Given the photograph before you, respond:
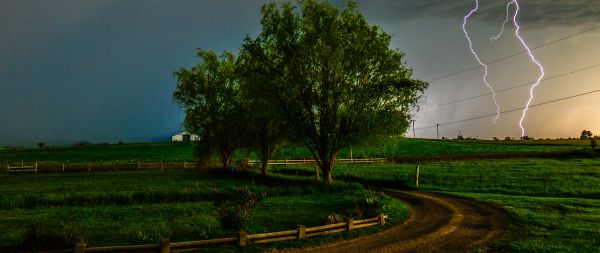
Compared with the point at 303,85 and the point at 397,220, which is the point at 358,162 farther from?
the point at 397,220

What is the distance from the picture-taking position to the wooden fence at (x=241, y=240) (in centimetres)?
1334

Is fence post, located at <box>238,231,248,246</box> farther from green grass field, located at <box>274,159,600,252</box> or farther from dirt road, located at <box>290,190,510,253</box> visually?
green grass field, located at <box>274,159,600,252</box>

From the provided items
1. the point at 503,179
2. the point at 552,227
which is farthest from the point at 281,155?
the point at 552,227

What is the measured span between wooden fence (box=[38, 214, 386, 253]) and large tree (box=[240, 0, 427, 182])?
1539 cm

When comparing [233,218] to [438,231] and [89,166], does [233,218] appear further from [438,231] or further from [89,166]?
[89,166]

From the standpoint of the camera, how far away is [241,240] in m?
15.3

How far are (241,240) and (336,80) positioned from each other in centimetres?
2111

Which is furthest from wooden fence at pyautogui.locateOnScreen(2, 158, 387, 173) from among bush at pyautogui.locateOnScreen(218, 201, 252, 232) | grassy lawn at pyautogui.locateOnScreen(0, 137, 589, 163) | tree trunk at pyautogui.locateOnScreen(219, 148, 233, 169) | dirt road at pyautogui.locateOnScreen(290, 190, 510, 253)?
bush at pyautogui.locateOnScreen(218, 201, 252, 232)

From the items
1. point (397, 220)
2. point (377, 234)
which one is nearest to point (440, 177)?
point (397, 220)

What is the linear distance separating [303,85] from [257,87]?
398cm

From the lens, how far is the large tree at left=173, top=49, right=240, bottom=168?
52125 millimetres

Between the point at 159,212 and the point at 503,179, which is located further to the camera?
the point at 503,179

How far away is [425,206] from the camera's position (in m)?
27.0

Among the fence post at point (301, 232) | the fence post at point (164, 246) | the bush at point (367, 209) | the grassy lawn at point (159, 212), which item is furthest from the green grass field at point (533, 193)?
the fence post at point (164, 246)
